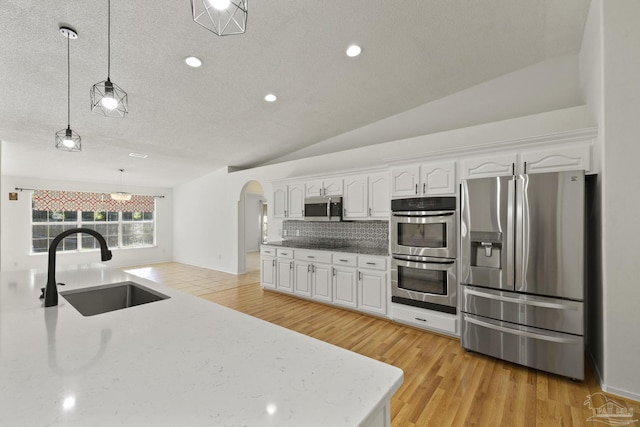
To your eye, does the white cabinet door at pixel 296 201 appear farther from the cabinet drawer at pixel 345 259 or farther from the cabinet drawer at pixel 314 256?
the cabinet drawer at pixel 345 259

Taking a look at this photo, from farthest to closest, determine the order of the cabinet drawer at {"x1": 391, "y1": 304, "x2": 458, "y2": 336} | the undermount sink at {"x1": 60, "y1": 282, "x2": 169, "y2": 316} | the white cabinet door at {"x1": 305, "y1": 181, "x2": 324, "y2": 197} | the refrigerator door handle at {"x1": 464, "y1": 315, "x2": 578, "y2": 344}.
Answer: the white cabinet door at {"x1": 305, "y1": 181, "x2": 324, "y2": 197} → the cabinet drawer at {"x1": 391, "y1": 304, "x2": 458, "y2": 336} → the refrigerator door handle at {"x1": 464, "y1": 315, "x2": 578, "y2": 344} → the undermount sink at {"x1": 60, "y1": 282, "x2": 169, "y2": 316}

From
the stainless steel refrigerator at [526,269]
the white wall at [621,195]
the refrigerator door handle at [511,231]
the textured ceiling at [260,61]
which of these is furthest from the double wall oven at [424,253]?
the textured ceiling at [260,61]

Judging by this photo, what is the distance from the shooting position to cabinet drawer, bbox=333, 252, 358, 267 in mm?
3963

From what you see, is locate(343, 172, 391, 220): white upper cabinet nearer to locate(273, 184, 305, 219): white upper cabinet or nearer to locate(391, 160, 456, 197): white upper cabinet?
locate(391, 160, 456, 197): white upper cabinet

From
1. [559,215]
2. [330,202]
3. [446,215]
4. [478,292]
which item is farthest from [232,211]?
[559,215]

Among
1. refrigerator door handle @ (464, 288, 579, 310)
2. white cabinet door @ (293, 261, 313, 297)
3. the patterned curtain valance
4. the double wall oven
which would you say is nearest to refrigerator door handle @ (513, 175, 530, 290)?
refrigerator door handle @ (464, 288, 579, 310)

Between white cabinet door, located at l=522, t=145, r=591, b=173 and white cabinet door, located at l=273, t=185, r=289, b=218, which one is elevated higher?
white cabinet door, located at l=522, t=145, r=591, b=173

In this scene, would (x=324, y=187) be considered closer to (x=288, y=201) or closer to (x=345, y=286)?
(x=288, y=201)

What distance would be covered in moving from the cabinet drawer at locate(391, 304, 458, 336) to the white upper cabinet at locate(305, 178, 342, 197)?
6.31 feet

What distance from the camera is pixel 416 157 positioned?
134 inches

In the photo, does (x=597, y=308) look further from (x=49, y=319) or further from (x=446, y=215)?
(x=49, y=319)

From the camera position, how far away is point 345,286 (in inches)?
160

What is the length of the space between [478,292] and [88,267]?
11.6 feet

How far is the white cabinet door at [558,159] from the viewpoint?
254 cm
